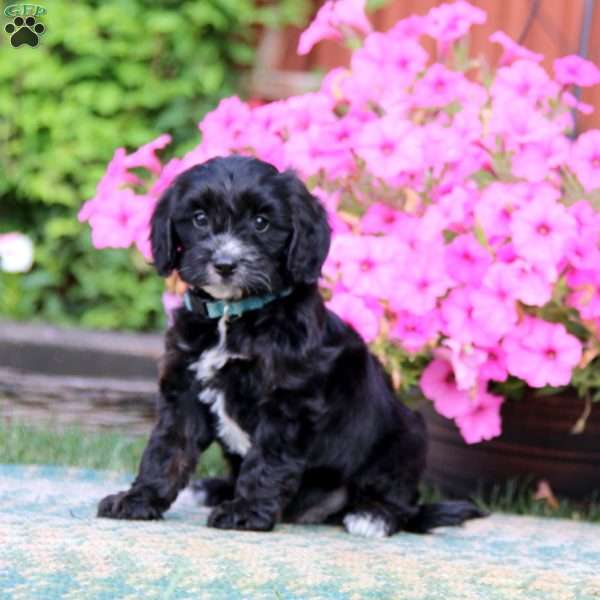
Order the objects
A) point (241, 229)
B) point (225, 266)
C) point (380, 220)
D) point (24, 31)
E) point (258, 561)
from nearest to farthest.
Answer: point (258, 561) → point (225, 266) → point (241, 229) → point (380, 220) → point (24, 31)

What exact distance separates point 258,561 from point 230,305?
727 mm

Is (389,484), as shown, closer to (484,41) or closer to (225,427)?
(225,427)

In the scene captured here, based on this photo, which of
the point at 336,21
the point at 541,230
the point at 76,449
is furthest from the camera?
the point at 76,449

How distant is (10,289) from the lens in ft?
19.7

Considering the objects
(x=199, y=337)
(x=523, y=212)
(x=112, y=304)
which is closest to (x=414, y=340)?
(x=523, y=212)

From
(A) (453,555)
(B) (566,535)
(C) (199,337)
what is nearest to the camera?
(A) (453,555)

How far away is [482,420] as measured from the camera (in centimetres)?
353

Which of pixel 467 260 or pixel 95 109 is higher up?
pixel 95 109

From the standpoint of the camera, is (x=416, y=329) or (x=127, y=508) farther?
(x=416, y=329)

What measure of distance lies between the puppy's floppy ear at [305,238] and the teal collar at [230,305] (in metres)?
0.08

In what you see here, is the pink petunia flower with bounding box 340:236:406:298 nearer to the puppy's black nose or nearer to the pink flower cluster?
the pink flower cluster

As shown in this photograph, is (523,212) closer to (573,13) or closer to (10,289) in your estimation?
(573,13)

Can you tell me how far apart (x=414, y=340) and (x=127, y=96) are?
2.90 m

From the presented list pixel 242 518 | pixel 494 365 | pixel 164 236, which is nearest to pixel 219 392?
pixel 242 518
